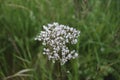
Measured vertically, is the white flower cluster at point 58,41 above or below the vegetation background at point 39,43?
below

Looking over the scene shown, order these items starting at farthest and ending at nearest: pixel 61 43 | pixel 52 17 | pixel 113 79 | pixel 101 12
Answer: pixel 101 12
pixel 52 17
pixel 113 79
pixel 61 43

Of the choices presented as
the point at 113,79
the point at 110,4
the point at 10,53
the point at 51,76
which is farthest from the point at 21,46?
the point at 110,4

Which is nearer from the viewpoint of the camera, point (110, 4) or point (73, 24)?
point (73, 24)

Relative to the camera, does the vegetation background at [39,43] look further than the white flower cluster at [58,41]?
Yes

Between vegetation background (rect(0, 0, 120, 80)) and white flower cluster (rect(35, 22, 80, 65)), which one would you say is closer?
white flower cluster (rect(35, 22, 80, 65))

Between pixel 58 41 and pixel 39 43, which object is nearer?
pixel 58 41

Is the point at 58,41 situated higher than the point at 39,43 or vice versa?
the point at 39,43

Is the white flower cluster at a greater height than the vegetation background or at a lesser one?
lesser

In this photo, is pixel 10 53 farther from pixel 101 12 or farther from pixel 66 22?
pixel 101 12
